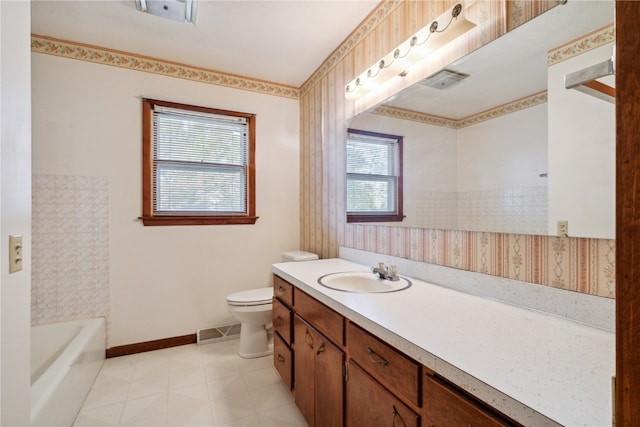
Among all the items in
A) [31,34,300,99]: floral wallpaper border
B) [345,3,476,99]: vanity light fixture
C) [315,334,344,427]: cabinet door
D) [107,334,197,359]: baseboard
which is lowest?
[107,334,197,359]: baseboard

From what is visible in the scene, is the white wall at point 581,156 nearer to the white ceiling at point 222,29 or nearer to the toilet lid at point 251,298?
the white ceiling at point 222,29

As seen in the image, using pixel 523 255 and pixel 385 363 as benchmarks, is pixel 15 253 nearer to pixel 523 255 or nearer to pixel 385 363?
pixel 385 363

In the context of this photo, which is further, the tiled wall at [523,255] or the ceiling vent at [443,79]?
the ceiling vent at [443,79]

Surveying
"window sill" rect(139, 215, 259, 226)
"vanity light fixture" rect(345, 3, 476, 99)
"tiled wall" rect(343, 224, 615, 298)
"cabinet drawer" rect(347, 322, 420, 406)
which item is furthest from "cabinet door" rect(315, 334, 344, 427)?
"window sill" rect(139, 215, 259, 226)

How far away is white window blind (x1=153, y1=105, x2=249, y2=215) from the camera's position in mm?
2586

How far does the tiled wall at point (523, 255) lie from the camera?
0.93 meters

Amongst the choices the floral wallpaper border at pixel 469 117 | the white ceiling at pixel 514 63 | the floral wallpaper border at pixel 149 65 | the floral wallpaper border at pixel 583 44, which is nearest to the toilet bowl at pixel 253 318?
the floral wallpaper border at pixel 469 117

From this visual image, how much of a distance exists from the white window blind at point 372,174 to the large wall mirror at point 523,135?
16cm

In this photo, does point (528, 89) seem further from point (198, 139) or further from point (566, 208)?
point (198, 139)

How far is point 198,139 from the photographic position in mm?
2709

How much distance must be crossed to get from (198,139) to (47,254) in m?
1.43

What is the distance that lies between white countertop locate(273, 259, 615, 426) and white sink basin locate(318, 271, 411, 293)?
0.77ft

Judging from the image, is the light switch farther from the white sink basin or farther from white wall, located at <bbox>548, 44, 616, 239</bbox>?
white wall, located at <bbox>548, 44, 616, 239</bbox>

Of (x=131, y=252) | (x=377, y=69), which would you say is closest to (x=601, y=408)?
(x=377, y=69)
